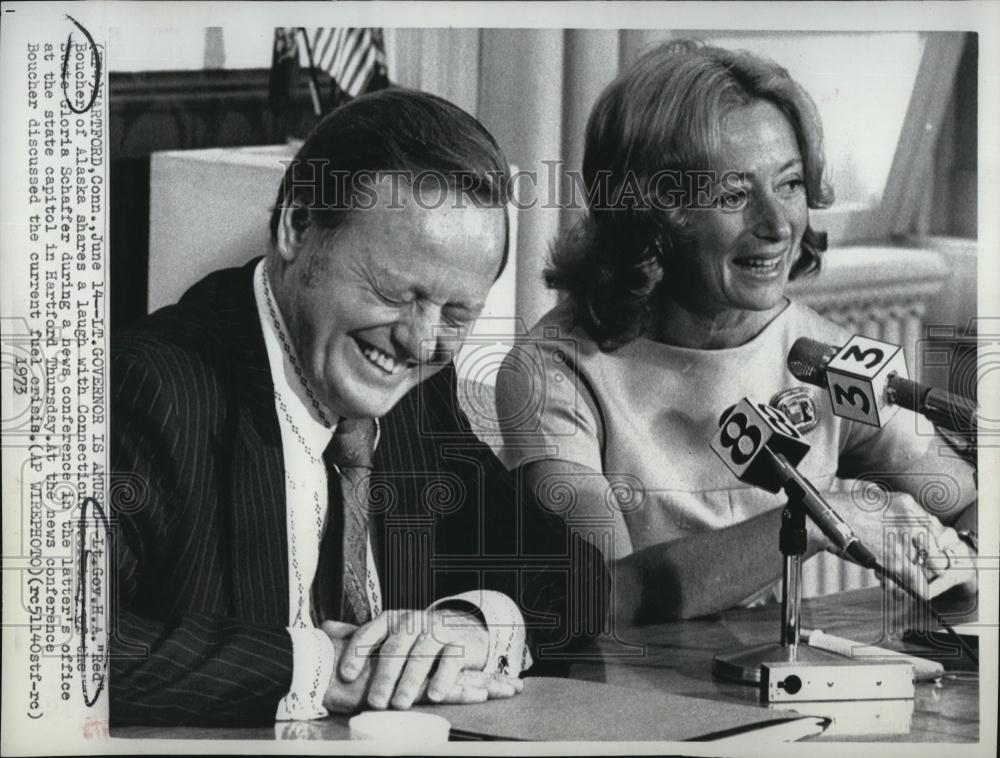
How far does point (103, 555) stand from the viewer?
2.20 m

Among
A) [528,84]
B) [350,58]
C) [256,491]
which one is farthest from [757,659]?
[350,58]

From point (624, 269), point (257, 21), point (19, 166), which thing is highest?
point (257, 21)

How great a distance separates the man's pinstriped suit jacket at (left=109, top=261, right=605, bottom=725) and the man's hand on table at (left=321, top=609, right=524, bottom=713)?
5 centimetres

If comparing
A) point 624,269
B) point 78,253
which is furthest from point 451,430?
point 78,253

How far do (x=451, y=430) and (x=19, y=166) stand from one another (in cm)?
84

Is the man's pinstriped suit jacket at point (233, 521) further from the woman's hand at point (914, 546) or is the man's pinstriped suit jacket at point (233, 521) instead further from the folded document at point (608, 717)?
the woman's hand at point (914, 546)

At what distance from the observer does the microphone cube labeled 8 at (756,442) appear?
218 centimetres

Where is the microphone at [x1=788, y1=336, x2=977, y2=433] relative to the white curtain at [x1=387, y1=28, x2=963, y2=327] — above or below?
below

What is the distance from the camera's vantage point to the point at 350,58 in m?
2.20

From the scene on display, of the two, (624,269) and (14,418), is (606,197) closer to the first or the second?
(624,269)

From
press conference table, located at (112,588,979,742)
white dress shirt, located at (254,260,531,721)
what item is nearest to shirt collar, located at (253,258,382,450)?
white dress shirt, located at (254,260,531,721)

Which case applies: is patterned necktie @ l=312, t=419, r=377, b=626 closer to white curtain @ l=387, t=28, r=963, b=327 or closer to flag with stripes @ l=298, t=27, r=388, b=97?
white curtain @ l=387, t=28, r=963, b=327

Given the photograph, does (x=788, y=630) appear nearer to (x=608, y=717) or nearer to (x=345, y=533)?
(x=608, y=717)

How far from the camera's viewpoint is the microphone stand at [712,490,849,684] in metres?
2.18
